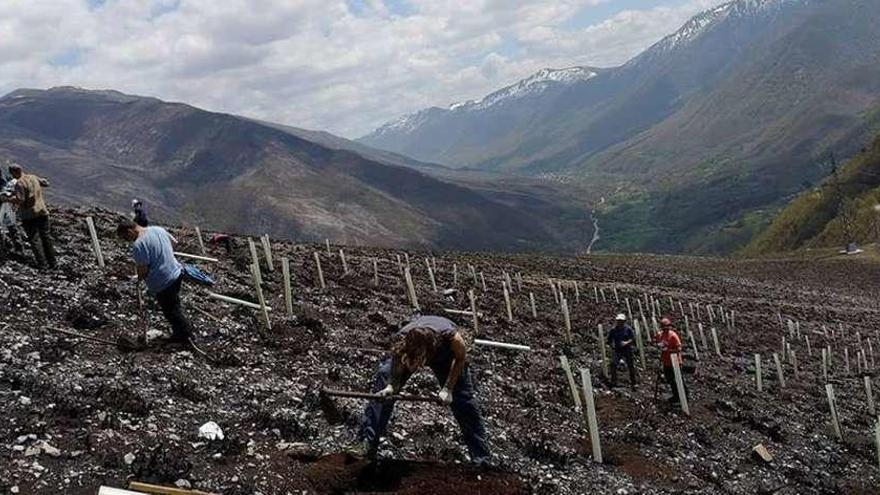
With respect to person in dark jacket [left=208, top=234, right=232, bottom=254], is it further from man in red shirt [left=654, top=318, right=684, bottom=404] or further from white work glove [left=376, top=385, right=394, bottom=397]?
white work glove [left=376, top=385, right=394, bottom=397]

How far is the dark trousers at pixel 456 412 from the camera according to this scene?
1123cm

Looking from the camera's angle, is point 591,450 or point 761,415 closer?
point 591,450

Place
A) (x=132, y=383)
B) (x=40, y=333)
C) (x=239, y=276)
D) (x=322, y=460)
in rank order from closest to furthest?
(x=322, y=460)
(x=132, y=383)
(x=40, y=333)
(x=239, y=276)

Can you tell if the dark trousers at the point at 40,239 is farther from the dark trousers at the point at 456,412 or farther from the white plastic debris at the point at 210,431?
the dark trousers at the point at 456,412

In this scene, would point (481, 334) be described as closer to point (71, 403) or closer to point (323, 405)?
point (323, 405)

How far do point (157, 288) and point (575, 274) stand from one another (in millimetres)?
55726

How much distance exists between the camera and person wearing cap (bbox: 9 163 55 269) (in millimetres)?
17266

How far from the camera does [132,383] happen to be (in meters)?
13.2

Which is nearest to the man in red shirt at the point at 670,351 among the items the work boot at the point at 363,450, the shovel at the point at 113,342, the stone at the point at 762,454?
the stone at the point at 762,454

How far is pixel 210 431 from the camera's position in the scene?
12.0m

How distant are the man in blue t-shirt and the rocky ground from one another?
166 centimetres

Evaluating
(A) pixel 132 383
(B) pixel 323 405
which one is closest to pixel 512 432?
(B) pixel 323 405

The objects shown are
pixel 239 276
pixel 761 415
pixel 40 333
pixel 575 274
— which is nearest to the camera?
pixel 40 333

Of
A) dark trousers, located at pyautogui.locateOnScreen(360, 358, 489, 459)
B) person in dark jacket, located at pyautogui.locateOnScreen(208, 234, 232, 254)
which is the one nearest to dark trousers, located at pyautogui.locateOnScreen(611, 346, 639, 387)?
dark trousers, located at pyautogui.locateOnScreen(360, 358, 489, 459)
